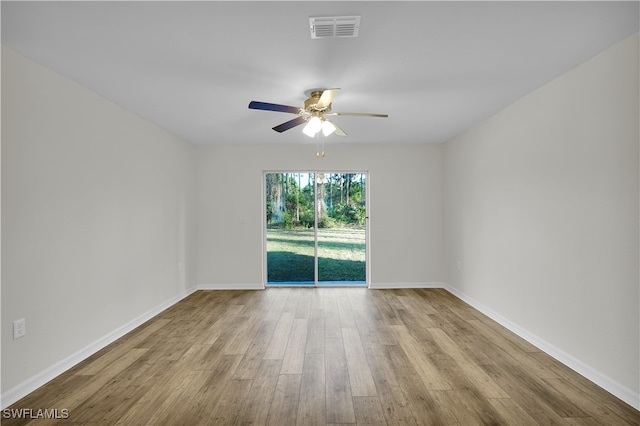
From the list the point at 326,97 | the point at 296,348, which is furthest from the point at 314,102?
the point at 296,348

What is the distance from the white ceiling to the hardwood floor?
89.0 inches

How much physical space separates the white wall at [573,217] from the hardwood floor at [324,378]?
293mm

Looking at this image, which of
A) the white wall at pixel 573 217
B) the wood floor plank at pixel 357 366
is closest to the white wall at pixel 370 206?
the white wall at pixel 573 217

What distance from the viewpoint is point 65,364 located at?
2.55m

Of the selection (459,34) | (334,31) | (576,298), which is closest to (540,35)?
(459,34)

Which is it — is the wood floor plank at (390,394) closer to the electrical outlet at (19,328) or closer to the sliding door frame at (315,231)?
the electrical outlet at (19,328)

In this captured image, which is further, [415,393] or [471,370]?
Answer: [471,370]

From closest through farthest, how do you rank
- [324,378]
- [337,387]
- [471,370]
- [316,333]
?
1. [337,387]
2. [324,378]
3. [471,370]
4. [316,333]

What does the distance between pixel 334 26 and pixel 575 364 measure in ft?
9.64

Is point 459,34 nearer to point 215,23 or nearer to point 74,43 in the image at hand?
point 215,23

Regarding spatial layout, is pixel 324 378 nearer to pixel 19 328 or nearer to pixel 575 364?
pixel 575 364

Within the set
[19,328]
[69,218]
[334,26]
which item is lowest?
[19,328]

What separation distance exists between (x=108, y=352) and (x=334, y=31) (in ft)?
10.2

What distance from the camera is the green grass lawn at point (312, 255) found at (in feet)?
18.0
